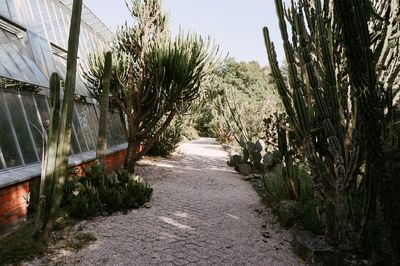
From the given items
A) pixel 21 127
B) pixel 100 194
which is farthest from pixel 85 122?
pixel 100 194

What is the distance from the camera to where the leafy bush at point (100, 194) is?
4.94 meters

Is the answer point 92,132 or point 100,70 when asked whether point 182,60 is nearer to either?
point 100,70

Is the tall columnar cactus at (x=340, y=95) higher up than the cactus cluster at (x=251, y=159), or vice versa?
the tall columnar cactus at (x=340, y=95)

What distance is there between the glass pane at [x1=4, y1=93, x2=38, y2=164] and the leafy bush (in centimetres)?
90

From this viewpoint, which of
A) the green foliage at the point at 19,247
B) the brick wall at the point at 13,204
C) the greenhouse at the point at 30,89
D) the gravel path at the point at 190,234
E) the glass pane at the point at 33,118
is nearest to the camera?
the green foliage at the point at 19,247

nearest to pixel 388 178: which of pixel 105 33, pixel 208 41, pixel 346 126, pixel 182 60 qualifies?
pixel 346 126

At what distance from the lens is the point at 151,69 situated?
8.00m

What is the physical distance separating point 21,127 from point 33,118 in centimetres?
47

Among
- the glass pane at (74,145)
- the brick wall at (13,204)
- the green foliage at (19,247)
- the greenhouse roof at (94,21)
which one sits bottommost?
the green foliage at (19,247)

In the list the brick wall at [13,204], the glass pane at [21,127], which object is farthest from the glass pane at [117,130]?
the brick wall at [13,204]

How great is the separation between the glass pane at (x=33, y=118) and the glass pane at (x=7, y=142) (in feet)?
2.02

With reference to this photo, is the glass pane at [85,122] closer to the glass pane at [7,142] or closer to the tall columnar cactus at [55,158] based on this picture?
the glass pane at [7,142]

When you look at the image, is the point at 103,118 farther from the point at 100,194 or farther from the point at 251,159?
the point at 251,159

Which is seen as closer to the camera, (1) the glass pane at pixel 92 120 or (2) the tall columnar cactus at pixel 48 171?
(2) the tall columnar cactus at pixel 48 171
